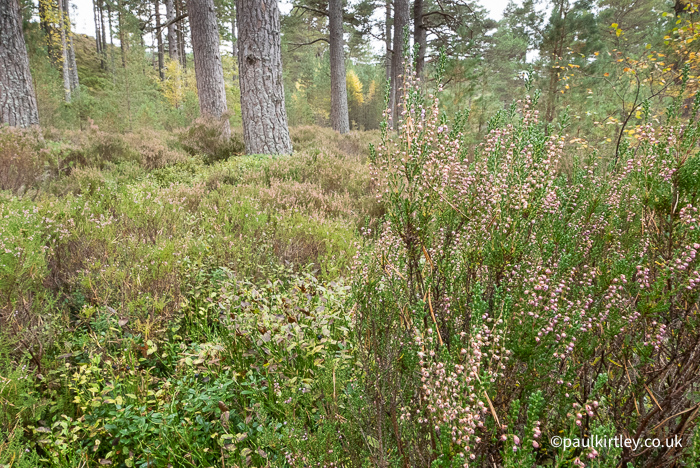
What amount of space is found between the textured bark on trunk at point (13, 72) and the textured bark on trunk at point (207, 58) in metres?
3.53

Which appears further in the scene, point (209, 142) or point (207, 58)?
point (207, 58)

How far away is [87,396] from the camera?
6.98ft

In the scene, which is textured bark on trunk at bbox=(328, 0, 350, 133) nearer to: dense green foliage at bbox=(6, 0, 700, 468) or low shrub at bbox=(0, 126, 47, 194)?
low shrub at bbox=(0, 126, 47, 194)

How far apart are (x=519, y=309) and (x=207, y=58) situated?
397 inches

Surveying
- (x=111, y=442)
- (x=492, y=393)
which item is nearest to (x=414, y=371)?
(x=492, y=393)

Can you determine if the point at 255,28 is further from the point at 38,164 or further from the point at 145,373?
the point at 145,373

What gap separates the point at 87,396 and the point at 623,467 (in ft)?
9.19

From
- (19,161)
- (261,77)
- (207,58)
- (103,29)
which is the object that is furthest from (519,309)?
(103,29)

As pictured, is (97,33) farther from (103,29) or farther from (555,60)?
(555,60)

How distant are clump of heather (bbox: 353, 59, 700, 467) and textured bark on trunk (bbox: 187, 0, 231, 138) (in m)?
8.31

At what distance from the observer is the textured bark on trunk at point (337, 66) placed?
12586 millimetres

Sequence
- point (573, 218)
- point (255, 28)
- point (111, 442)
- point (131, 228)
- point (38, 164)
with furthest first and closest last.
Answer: point (255, 28) < point (38, 164) < point (131, 228) < point (573, 218) < point (111, 442)

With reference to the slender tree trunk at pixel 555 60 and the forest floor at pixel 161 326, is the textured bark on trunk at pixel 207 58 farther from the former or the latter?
the slender tree trunk at pixel 555 60

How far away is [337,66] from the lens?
1313cm
